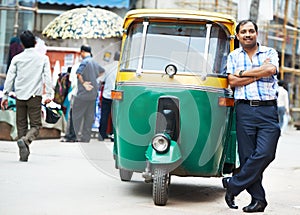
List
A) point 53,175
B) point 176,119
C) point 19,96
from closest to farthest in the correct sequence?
1. point 176,119
2. point 53,175
3. point 19,96

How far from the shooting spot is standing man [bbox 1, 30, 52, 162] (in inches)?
396

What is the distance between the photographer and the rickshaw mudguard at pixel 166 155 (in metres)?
7.07

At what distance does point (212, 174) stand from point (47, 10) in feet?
45.1

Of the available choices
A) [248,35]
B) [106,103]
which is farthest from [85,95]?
[248,35]

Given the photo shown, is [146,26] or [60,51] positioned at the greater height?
[146,26]

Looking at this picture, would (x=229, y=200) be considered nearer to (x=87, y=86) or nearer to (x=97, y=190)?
(x=97, y=190)

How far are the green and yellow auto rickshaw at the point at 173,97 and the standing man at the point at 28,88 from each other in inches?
99.6

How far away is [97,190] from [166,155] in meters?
1.31

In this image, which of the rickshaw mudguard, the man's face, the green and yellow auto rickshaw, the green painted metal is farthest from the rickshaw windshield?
the rickshaw mudguard

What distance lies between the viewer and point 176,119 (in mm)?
7258

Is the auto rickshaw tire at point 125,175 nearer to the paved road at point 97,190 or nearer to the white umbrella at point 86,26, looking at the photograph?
the paved road at point 97,190

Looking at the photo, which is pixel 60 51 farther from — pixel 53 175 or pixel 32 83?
pixel 53 175

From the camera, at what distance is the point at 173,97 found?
7.16 meters

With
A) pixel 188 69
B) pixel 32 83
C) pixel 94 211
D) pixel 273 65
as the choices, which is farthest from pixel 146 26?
pixel 32 83
